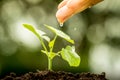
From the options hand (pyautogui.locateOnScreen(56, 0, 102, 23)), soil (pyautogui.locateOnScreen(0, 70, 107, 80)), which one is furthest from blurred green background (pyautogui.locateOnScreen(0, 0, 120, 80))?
hand (pyautogui.locateOnScreen(56, 0, 102, 23))

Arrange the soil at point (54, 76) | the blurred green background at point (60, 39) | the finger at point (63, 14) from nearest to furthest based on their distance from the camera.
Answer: the finger at point (63, 14), the soil at point (54, 76), the blurred green background at point (60, 39)

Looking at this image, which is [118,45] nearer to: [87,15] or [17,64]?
[87,15]

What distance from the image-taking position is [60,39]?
17.5ft

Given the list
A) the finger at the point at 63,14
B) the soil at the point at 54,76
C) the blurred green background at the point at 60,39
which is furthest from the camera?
the blurred green background at the point at 60,39

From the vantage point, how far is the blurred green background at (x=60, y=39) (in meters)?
4.81

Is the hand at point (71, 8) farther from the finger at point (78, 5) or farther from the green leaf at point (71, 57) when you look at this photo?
the green leaf at point (71, 57)

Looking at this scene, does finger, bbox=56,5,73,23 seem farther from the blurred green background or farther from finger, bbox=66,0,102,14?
the blurred green background

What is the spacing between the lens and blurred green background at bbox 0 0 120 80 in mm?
4812

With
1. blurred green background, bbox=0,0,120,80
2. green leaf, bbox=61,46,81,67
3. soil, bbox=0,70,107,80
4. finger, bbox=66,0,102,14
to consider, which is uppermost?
blurred green background, bbox=0,0,120,80

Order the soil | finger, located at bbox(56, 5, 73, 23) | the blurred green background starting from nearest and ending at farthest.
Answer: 1. finger, located at bbox(56, 5, 73, 23)
2. the soil
3. the blurred green background

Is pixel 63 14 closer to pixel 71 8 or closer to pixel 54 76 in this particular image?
pixel 71 8

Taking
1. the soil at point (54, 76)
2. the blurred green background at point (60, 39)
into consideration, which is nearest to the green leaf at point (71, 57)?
the soil at point (54, 76)

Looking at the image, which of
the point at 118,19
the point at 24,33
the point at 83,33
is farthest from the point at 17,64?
the point at 118,19

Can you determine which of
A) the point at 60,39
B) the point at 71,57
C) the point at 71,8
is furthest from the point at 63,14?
the point at 60,39
